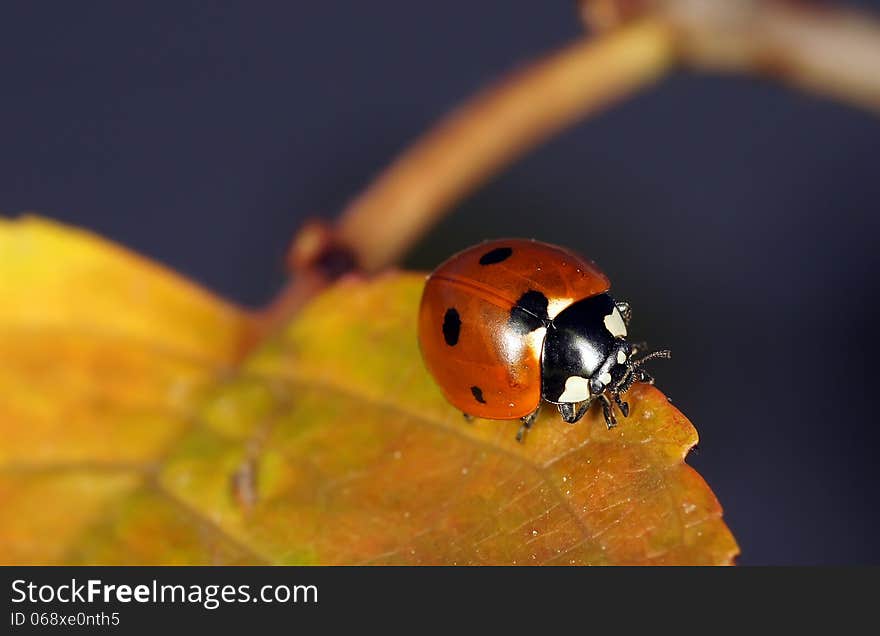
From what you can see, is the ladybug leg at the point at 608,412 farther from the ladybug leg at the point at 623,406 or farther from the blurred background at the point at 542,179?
the blurred background at the point at 542,179

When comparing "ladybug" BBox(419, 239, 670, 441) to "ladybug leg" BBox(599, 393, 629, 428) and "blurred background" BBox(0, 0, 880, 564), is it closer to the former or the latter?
"ladybug leg" BBox(599, 393, 629, 428)

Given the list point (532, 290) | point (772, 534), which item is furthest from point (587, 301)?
point (772, 534)

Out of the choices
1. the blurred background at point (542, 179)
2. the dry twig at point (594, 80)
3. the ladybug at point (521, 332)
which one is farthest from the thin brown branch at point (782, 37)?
the blurred background at point (542, 179)

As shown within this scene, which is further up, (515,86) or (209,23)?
(209,23)

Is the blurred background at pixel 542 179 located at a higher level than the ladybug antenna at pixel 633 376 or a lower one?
higher

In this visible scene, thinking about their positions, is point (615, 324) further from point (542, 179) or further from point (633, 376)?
point (542, 179)

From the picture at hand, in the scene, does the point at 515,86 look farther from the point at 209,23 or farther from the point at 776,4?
the point at 209,23

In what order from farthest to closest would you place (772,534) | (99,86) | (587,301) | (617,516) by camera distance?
(99,86) < (772,534) < (587,301) < (617,516)
